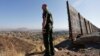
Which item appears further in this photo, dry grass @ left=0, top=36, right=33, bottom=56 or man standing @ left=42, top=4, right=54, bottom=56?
dry grass @ left=0, top=36, right=33, bottom=56

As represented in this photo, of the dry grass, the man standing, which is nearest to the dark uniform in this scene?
the man standing

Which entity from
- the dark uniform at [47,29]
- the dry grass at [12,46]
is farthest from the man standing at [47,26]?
the dry grass at [12,46]

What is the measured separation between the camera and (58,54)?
29.5 feet

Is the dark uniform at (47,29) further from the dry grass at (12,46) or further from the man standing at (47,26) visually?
the dry grass at (12,46)

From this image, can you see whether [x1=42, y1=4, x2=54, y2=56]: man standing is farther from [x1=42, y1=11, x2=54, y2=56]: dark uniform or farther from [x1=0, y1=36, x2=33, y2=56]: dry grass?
[x1=0, y1=36, x2=33, y2=56]: dry grass

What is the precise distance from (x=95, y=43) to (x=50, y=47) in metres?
5.87

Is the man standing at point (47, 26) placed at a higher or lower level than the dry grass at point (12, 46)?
higher

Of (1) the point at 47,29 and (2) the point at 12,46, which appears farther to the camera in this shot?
(2) the point at 12,46

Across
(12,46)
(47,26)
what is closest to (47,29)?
(47,26)

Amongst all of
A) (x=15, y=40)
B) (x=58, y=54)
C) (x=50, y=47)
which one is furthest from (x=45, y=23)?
(x=15, y=40)

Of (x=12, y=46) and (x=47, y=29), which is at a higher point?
(x=47, y=29)

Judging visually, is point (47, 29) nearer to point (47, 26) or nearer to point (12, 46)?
point (47, 26)

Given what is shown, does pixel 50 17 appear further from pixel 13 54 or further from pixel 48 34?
pixel 13 54

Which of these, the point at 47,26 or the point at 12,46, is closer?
the point at 47,26
